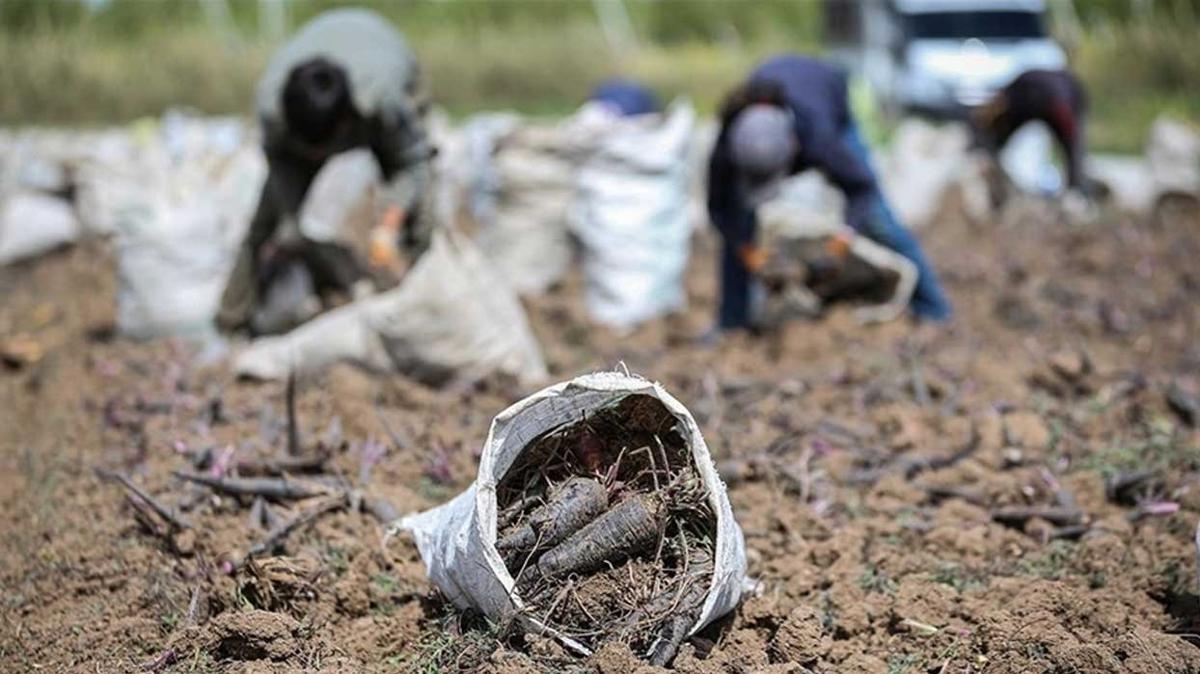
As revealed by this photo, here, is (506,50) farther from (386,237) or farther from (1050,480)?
(1050,480)

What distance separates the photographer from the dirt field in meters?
3.03

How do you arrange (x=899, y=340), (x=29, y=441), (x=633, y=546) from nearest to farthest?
(x=633, y=546), (x=29, y=441), (x=899, y=340)

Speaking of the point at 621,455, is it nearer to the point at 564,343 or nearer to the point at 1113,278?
the point at 564,343

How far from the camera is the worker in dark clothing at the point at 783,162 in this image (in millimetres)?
5527

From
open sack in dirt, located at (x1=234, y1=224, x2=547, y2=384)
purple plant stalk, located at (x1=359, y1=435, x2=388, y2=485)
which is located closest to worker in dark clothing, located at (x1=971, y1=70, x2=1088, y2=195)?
open sack in dirt, located at (x1=234, y1=224, x2=547, y2=384)

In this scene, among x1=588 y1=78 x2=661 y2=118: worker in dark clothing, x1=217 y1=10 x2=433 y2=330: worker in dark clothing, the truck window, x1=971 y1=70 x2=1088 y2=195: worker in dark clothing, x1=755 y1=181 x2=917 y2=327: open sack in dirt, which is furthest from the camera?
the truck window

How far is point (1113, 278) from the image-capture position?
24.8ft

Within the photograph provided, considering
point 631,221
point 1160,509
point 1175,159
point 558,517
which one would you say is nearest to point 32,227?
point 631,221

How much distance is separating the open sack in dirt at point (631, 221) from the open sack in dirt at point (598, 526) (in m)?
3.64

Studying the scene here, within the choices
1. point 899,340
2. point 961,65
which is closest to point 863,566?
point 899,340

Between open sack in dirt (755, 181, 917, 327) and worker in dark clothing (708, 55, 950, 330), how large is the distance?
103mm

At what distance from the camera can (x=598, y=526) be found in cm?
294

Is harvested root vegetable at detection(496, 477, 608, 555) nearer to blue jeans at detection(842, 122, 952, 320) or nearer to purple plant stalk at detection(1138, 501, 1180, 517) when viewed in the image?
purple plant stalk at detection(1138, 501, 1180, 517)

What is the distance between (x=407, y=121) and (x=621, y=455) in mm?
2676
